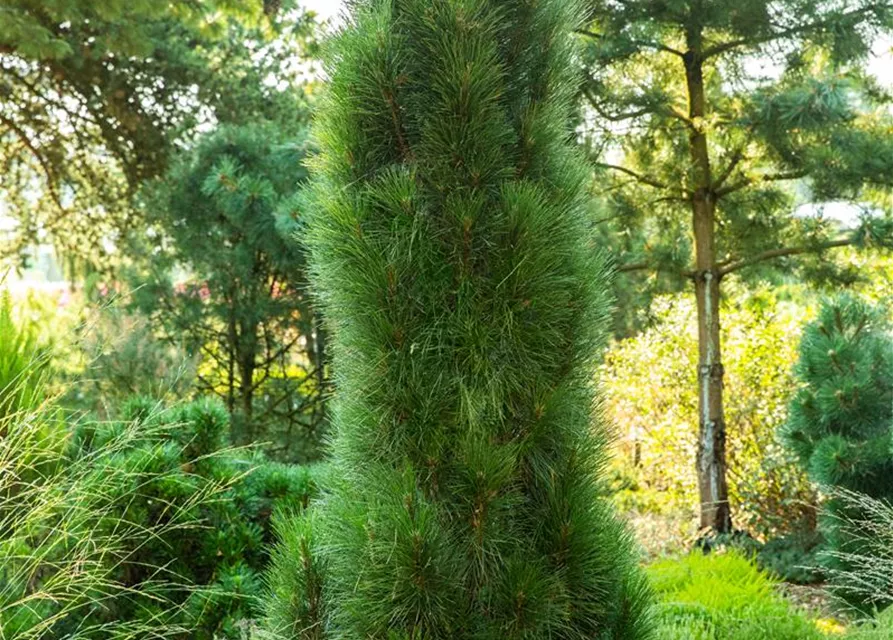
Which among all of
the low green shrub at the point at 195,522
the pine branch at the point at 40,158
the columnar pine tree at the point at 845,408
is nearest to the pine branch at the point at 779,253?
the columnar pine tree at the point at 845,408

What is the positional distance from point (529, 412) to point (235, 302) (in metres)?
6.59

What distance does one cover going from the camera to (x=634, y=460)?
10430 mm

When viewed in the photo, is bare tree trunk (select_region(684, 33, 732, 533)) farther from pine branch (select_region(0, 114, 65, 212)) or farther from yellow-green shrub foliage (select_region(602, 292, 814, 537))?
pine branch (select_region(0, 114, 65, 212))

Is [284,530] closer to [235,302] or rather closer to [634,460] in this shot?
[235,302]

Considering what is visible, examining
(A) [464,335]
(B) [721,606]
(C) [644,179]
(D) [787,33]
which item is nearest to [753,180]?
(C) [644,179]

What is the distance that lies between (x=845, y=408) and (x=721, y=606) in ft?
6.39

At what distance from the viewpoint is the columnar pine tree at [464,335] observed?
2.12m

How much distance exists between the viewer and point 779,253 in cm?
727

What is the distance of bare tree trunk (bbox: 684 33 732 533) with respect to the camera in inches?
294

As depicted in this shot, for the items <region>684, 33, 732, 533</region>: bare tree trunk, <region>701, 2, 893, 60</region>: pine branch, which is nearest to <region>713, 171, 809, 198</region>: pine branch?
<region>684, 33, 732, 533</region>: bare tree trunk

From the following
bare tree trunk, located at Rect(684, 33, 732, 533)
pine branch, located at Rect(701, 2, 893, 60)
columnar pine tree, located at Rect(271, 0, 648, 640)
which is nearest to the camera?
columnar pine tree, located at Rect(271, 0, 648, 640)

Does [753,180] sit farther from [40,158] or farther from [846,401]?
[40,158]

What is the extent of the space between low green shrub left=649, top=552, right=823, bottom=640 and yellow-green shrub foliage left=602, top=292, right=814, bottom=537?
2453 millimetres

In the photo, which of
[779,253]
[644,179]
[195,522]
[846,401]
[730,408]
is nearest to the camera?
[195,522]
